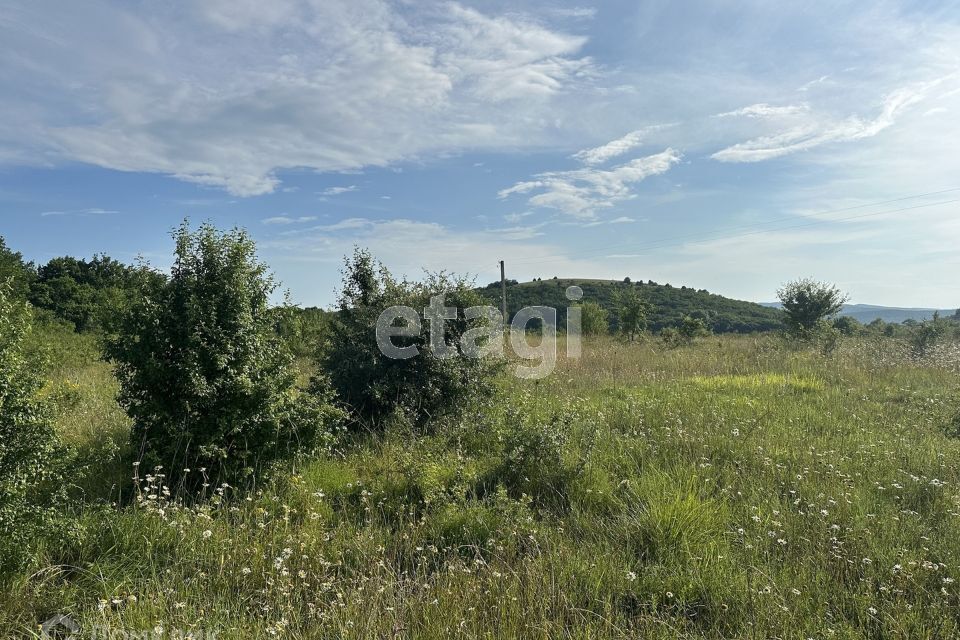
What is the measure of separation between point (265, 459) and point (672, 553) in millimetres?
3790

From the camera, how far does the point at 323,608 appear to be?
3.08 meters

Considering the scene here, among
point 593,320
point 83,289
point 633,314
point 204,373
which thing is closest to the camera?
point 204,373

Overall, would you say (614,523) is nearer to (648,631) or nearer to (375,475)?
(648,631)

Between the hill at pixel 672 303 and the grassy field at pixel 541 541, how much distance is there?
111 feet

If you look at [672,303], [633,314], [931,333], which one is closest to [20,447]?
Answer: [633,314]

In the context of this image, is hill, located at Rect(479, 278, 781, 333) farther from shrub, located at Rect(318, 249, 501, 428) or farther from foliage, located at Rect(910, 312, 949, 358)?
shrub, located at Rect(318, 249, 501, 428)

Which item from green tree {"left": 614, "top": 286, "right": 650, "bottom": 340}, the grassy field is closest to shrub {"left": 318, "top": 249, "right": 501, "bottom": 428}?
the grassy field

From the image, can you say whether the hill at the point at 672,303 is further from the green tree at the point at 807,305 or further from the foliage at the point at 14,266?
the foliage at the point at 14,266

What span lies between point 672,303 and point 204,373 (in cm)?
5968

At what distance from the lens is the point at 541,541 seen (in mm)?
3918

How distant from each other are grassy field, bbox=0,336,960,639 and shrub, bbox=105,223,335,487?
0.36 m

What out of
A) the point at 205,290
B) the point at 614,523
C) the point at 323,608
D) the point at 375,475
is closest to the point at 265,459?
the point at 375,475

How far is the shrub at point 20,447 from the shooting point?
119 inches

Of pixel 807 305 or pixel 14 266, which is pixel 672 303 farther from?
pixel 14 266
